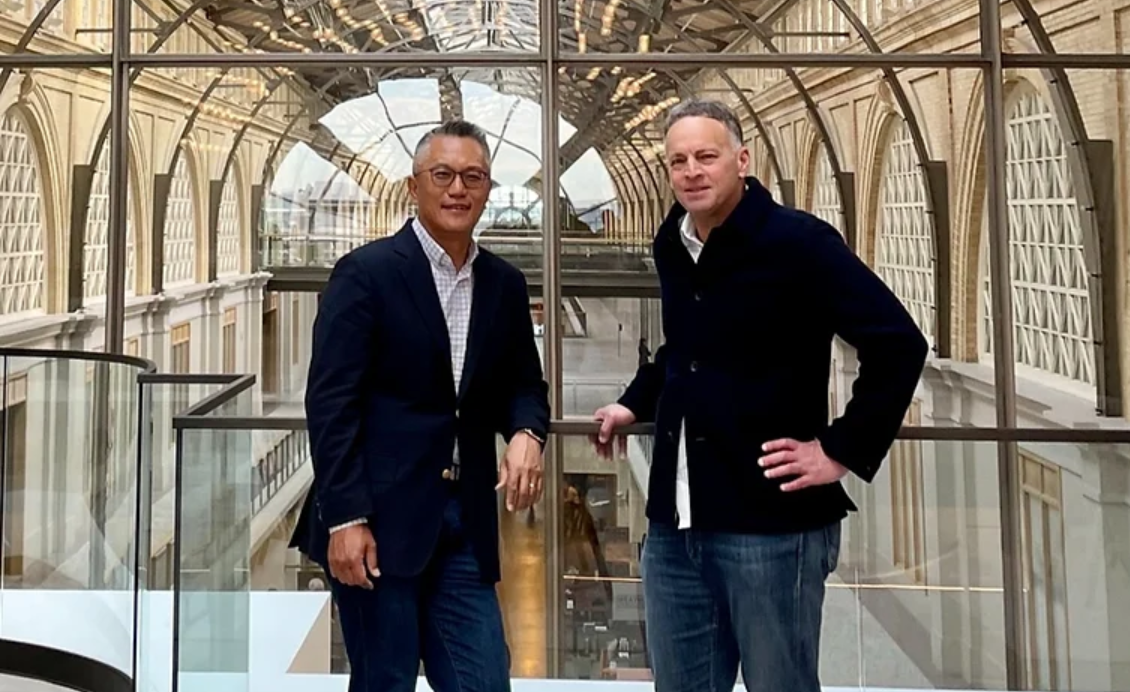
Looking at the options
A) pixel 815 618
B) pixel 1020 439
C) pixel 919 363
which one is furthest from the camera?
pixel 1020 439

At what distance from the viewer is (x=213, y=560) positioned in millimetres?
2959

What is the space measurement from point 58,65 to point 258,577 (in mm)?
3610

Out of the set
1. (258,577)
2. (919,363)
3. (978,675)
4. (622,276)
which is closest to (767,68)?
(622,276)

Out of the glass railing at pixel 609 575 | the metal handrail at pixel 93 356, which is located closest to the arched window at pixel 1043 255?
the glass railing at pixel 609 575

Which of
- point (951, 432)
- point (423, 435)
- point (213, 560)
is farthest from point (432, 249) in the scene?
point (951, 432)

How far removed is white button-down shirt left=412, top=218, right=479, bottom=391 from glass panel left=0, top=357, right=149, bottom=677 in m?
3.54

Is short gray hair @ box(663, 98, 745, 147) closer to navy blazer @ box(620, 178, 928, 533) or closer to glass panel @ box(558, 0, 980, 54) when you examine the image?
navy blazer @ box(620, 178, 928, 533)

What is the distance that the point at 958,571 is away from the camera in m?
4.41

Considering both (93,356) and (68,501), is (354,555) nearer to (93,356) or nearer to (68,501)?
(93,356)

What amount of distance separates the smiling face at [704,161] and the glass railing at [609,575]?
1.09 meters

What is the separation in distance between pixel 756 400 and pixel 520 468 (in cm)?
48

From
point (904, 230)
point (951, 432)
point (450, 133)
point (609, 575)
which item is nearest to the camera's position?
point (450, 133)

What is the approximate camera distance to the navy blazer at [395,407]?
1689 millimetres

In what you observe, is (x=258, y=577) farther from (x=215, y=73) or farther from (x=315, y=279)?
(x=215, y=73)
